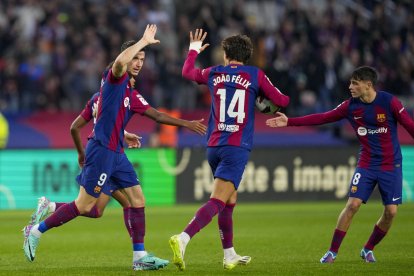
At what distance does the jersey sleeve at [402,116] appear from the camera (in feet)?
32.8

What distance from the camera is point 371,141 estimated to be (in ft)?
33.6

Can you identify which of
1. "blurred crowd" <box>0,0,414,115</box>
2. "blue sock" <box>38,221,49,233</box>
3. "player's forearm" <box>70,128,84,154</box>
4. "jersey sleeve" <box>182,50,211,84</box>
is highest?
"blurred crowd" <box>0,0,414,115</box>

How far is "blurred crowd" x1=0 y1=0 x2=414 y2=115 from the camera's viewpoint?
2198 cm

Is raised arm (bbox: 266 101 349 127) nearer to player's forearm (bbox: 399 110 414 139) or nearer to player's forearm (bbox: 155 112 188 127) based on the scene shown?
player's forearm (bbox: 399 110 414 139)

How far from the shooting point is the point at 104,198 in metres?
10.4

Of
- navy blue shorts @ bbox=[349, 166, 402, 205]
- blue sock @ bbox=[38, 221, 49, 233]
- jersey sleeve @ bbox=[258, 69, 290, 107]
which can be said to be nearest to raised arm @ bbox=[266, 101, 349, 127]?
navy blue shorts @ bbox=[349, 166, 402, 205]

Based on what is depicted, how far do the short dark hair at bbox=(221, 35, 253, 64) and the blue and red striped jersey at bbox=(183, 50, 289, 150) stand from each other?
92mm

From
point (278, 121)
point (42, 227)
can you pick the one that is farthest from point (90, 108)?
point (278, 121)

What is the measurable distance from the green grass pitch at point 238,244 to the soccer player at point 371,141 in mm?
540

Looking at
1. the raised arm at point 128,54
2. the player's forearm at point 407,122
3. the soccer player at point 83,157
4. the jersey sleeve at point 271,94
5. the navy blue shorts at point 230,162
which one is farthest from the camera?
the player's forearm at point 407,122

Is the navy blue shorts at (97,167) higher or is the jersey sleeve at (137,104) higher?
the jersey sleeve at (137,104)

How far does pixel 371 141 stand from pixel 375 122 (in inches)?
8.9

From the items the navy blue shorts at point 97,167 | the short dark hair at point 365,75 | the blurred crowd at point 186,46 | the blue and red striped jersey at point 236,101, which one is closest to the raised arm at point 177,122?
the blue and red striped jersey at point 236,101

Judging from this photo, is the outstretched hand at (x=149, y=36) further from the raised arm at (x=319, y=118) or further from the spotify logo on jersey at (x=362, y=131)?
the spotify logo on jersey at (x=362, y=131)
